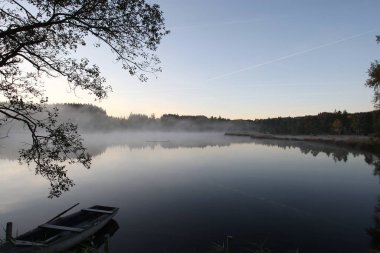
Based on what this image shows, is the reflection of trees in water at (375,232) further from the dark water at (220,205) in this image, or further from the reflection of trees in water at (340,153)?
the reflection of trees in water at (340,153)

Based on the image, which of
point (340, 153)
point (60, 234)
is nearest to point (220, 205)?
point (60, 234)

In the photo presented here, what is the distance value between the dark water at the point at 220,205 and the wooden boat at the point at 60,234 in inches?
86.4

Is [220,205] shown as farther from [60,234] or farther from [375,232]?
[60,234]

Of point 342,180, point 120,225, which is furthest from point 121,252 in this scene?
point 342,180

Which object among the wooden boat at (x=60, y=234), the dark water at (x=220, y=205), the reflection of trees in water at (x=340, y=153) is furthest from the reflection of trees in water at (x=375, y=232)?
the reflection of trees in water at (x=340, y=153)

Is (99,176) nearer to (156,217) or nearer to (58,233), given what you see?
(156,217)

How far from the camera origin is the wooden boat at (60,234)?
18.0 metres

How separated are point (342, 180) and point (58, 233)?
1650 inches

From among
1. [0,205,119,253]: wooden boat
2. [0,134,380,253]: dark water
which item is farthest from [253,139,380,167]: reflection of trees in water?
[0,205,119,253]: wooden boat

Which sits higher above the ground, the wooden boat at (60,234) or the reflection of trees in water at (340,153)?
the reflection of trees in water at (340,153)

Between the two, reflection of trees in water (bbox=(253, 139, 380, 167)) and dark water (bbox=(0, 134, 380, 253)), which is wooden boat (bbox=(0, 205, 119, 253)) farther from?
reflection of trees in water (bbox=(253, 139, 380, 167))

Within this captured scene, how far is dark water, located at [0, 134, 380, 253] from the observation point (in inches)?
917

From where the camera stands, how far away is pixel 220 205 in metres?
32.5

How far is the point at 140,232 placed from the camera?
2506cm
